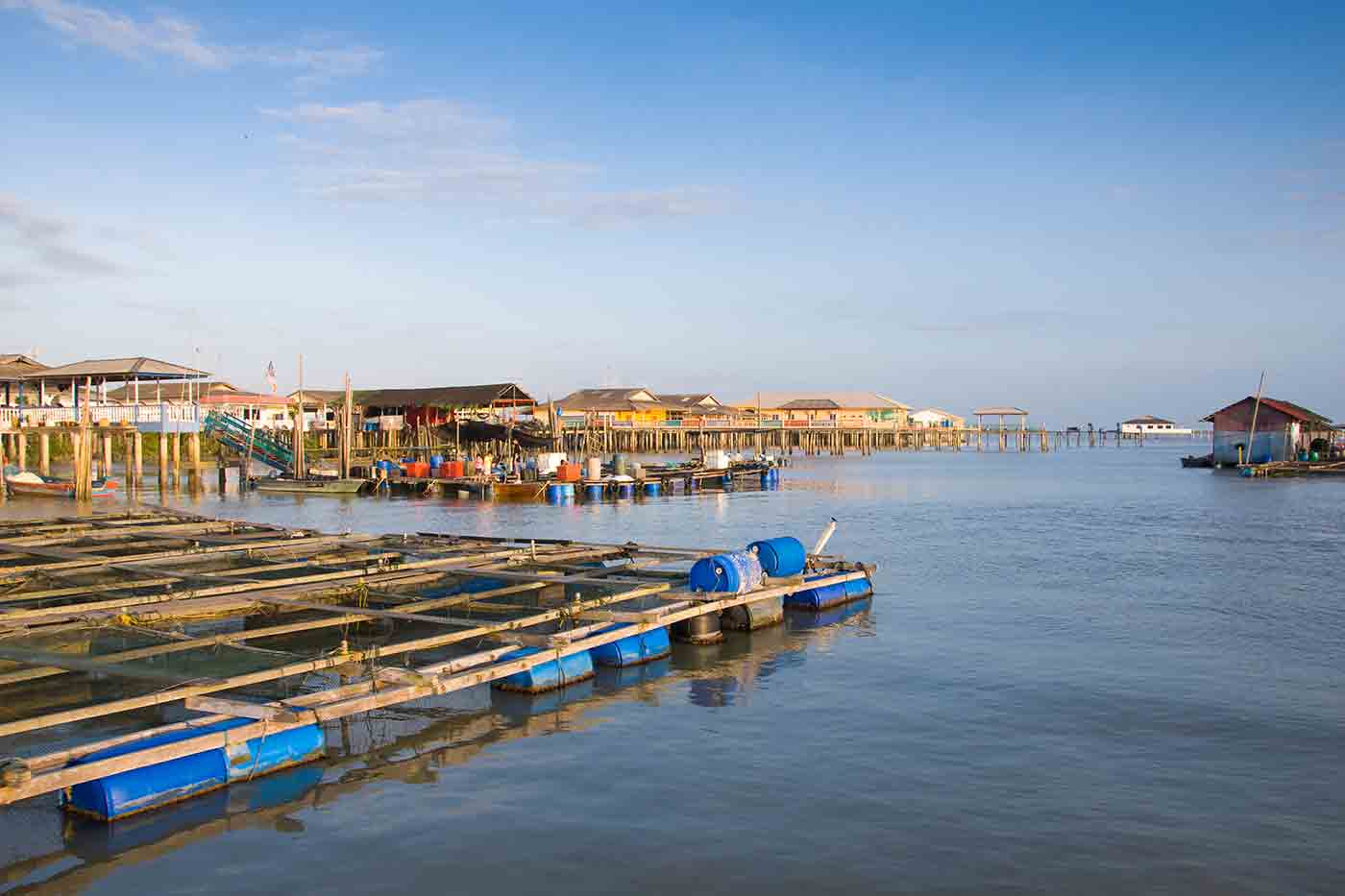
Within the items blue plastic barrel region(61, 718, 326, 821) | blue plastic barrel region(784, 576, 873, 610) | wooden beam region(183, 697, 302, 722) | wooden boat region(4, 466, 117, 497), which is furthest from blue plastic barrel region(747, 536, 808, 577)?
wooden boat region(4, 466, 117, 497)

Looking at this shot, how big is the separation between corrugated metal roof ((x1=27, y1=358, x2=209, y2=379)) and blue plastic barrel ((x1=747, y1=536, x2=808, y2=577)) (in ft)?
104

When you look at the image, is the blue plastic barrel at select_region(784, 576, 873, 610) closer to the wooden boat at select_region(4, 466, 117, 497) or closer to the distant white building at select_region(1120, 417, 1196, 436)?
the wooden boat at select_region(4, 466, 117, 497)

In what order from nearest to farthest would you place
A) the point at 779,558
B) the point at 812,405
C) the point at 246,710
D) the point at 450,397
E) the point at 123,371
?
the point at 246,710, the point at 779,558, the point at 123,371, the point at 450,397, the point at 812,405

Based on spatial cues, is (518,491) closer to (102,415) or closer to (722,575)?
(102,415)

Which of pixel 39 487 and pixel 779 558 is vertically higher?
pixel 39 487

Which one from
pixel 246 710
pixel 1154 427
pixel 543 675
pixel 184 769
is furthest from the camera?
pixel 1154 427

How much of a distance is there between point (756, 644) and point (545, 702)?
4.16 m

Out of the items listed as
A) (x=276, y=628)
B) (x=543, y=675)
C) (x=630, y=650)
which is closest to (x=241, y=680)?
(x=276, y=628)

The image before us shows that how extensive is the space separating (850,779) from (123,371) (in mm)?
38112

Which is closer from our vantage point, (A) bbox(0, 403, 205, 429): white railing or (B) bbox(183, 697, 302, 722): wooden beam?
(B) bbox(183, 697, 302, 722): wooden beam

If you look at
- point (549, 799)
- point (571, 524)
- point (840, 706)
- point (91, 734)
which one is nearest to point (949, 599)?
point (840, 706)

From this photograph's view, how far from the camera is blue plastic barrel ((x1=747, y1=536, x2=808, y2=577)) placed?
651 inches

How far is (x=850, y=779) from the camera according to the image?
934 cm

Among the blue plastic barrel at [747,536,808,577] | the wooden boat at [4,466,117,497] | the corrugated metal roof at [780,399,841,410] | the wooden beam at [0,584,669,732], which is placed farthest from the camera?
the corrugated metal roof at [780,399,841,410]
